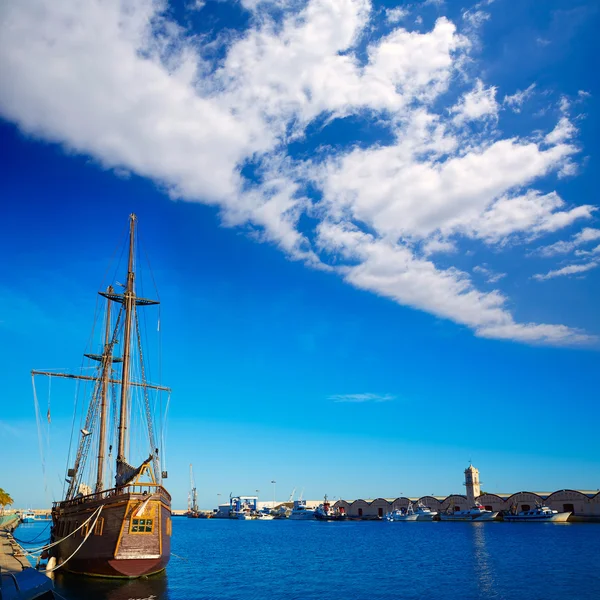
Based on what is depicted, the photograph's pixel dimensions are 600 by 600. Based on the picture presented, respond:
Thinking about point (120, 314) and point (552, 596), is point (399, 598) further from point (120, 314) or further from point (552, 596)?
point (120, 314)

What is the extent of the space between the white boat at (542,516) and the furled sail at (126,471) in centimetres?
13978

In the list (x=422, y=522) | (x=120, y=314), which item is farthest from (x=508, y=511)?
(x=120, y=314)

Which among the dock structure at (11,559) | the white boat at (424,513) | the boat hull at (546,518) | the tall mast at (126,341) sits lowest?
the white boat at (424,513)

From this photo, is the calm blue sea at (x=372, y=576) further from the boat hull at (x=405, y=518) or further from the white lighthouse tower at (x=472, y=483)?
the boat hull at (x=405, y=518)

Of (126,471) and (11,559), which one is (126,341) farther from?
(11,559)

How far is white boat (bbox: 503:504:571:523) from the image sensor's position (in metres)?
147

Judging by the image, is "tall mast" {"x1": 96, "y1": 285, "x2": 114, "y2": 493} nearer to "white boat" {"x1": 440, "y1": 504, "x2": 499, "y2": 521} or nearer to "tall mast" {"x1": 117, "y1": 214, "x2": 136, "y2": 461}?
"tall mast" {"x1": 117, "y1": 214, "x2": 136, "y2": 461}

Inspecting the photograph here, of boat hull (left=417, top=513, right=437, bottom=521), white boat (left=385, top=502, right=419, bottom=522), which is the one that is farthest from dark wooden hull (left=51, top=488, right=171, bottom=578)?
white boat (left=385, top=502, right=419, bottom=522)

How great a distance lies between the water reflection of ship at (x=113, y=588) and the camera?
3725 cm

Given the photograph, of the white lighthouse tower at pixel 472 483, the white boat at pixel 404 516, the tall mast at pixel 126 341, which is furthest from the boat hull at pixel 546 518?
the tall mast at pixel 126 341

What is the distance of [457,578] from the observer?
48.8 meters

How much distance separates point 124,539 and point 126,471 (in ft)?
16.9

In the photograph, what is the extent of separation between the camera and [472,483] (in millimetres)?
174375

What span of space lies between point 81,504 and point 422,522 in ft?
545
